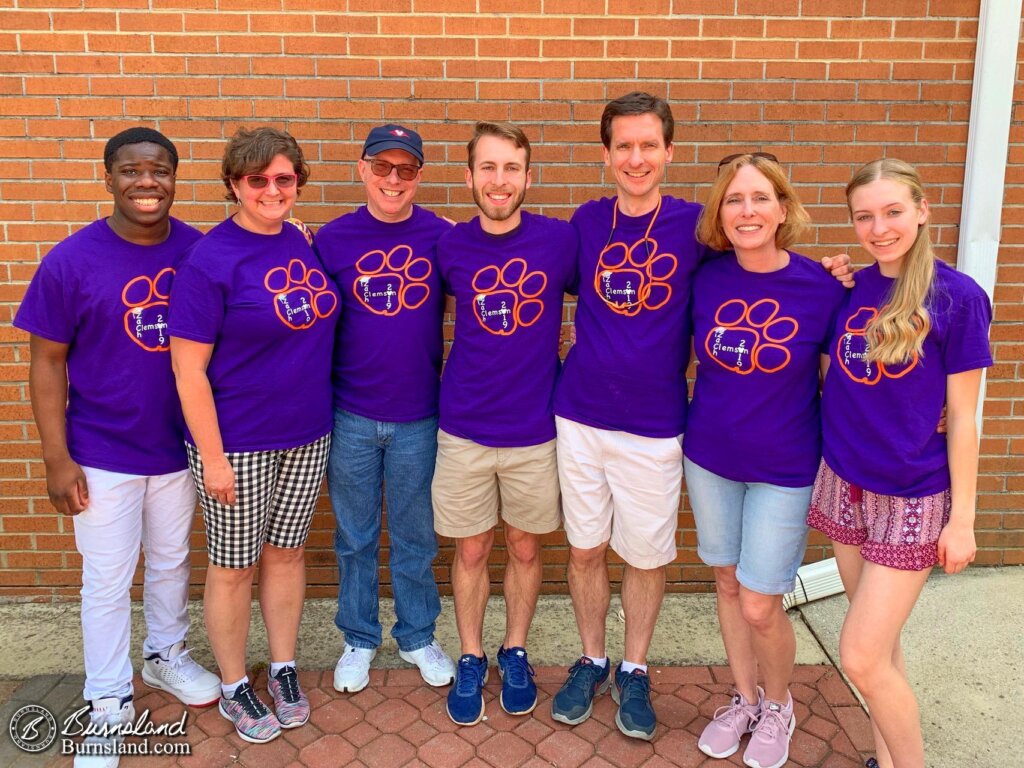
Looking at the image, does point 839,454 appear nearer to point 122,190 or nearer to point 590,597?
point 590,597

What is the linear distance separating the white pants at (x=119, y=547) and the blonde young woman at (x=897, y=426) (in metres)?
2.37

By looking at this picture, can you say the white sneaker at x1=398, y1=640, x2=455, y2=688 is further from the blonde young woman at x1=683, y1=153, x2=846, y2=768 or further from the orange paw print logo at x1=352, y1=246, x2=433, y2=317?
the orange paw print logo at x1=352, y1=246, x2=433, y2=317

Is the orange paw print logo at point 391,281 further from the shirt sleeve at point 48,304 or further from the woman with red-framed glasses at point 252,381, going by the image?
the shirt sleeve at point 48,304

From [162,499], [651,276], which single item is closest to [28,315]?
[162,499]

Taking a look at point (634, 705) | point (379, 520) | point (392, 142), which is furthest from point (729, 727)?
point (392, 142)

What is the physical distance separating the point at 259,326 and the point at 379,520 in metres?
Result: 1.04

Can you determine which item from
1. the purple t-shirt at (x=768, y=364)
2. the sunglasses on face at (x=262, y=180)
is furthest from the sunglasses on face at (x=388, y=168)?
the purple t-shirt at (x=768, y=364)

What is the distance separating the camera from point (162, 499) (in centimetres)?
305

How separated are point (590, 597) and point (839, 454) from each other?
1190 mm

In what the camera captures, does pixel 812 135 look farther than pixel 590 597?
Yes

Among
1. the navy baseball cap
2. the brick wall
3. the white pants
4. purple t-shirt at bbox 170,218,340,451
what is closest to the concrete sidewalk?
the white pants

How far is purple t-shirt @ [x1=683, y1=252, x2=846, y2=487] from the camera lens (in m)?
2.65

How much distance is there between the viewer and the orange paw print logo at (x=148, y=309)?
282 centimetres

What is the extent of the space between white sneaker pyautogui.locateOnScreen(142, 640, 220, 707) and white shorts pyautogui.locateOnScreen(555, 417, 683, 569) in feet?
5.18
